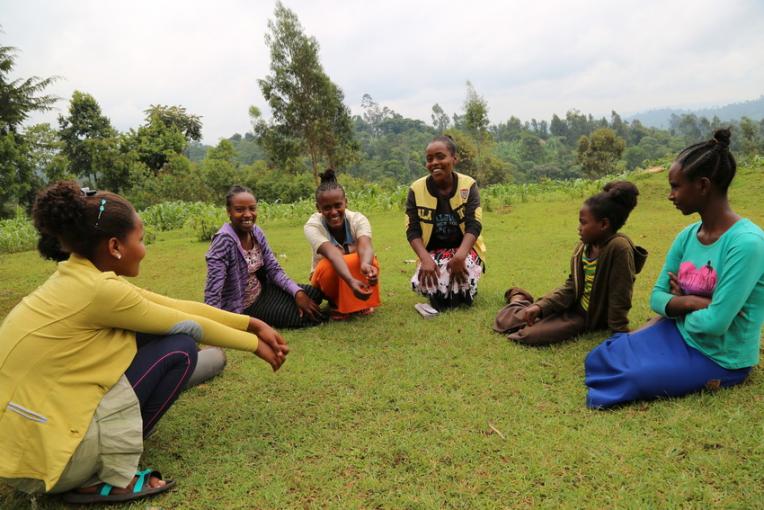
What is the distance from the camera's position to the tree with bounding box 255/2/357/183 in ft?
77.0

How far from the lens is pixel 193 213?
526 inches

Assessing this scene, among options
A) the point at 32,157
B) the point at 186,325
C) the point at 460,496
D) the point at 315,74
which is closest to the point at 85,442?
the point at 186,325

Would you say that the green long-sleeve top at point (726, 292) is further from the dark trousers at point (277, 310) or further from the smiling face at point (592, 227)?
the dark trousers at point (277, 310)

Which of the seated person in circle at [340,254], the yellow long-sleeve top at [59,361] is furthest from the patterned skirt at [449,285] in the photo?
the yellow long-sleeve top at [59,361]

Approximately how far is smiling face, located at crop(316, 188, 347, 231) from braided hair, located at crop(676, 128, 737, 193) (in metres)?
2.57

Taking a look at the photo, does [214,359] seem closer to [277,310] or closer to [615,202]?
[277,310]

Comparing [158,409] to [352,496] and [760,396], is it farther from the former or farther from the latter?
[760,396]

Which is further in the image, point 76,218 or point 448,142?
point 448,142

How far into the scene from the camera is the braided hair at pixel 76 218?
197 cm

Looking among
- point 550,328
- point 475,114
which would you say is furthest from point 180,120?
point 550,328

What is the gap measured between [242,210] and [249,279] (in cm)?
65

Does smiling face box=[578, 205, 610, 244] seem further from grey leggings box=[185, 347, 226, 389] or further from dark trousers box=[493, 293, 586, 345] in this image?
grey leggings box=[185, 347, 226, 389]

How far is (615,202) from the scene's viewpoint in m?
3.27

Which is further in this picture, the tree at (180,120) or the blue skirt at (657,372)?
the tree at (180,120)
